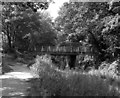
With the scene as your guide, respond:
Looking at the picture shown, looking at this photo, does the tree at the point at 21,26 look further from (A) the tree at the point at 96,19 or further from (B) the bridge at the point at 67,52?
(A) the tree at the point at 96,19

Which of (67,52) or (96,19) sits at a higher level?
(96,19)

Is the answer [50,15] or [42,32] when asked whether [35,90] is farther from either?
[50,15]

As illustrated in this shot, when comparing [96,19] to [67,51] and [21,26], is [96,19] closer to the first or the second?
[67,51]

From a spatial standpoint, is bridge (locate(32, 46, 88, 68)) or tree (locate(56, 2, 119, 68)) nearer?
tree (locate(56, 2, 119, 68))

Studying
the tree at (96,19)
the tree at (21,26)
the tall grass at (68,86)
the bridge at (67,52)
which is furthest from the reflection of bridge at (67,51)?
the tall grass at (68,86)

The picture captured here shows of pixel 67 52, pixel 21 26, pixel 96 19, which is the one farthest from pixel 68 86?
pixel 21 26

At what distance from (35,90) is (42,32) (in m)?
24.3

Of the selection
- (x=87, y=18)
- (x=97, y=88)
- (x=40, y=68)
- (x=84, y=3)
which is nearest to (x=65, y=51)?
(x=87, y=18)

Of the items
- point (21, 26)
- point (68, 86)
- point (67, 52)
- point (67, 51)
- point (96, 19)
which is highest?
point (21, 26)

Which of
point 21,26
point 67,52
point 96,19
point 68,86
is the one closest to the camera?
point 68,86

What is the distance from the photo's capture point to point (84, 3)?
464 inches

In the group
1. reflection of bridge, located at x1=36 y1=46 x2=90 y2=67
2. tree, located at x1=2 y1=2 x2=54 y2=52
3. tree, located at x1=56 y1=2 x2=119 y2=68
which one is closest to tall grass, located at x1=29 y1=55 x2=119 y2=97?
tree, located at x1=56 y1=2 x2=119 y2=68

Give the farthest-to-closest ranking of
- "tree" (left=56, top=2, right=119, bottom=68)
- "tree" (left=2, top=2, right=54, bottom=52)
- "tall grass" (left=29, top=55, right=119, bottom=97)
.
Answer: "tree" (left=2, top=2, right=54, bottom=52), "tree" (left=56, top=2, right=119, bottom=68), "tall grass" (left=29, top=55, right=119, bottom=97)

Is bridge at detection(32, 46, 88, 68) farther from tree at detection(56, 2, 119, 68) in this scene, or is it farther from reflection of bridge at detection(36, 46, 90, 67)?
tree at detection(56, 2, 119, 68)
